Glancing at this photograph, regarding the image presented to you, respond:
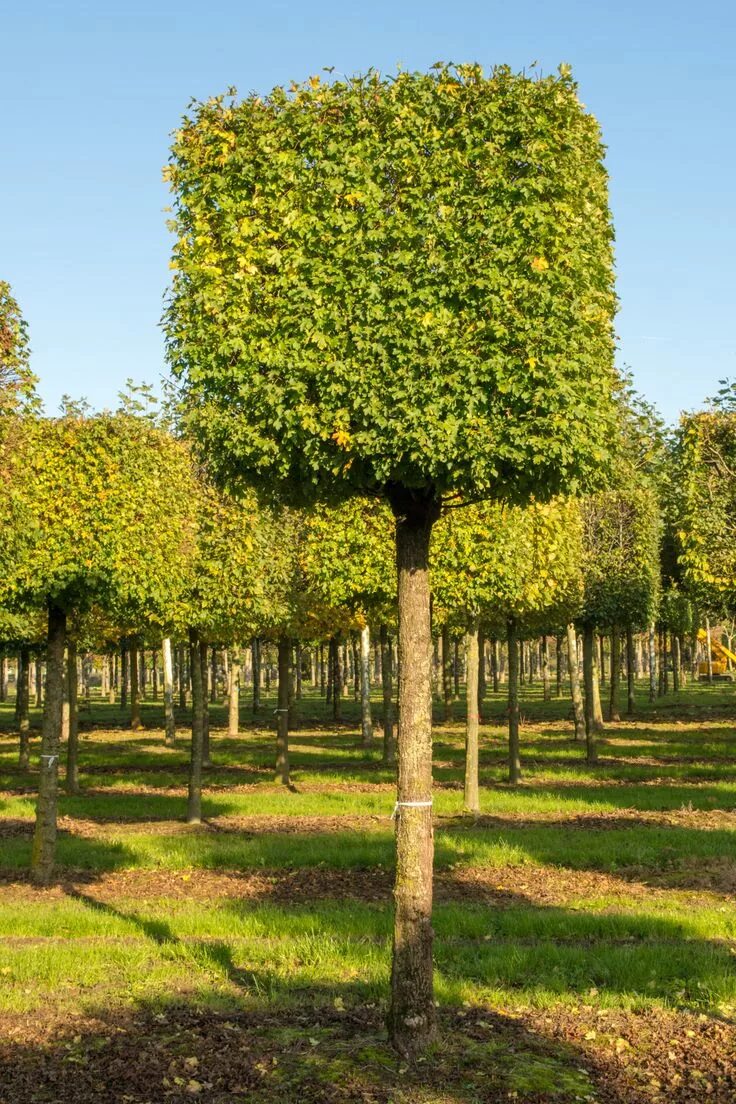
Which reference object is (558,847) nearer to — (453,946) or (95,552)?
(453,946)

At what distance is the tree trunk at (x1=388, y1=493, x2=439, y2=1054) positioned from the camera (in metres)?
8.04

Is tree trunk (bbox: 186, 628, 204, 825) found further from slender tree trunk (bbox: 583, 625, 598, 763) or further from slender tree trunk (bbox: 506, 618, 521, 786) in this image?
slender tree trunk (bbox: 583, 625, 598, 763)

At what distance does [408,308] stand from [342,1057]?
18.0 ft

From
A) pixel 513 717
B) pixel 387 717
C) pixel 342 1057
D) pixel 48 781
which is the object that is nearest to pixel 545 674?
pixel 387 717

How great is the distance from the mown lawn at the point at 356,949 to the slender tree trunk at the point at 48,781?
1.42 ft

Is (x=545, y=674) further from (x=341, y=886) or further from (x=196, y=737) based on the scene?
(x=341, y=886)

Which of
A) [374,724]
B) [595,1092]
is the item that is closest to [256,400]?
[595,1092]

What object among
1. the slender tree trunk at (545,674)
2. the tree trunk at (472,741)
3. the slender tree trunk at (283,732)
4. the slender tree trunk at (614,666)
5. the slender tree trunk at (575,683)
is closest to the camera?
the tree trunk at (472,741)

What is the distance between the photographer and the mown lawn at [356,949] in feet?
25.0

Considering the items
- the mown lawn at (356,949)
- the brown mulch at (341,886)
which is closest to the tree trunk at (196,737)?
the mown lawn at (356,949)

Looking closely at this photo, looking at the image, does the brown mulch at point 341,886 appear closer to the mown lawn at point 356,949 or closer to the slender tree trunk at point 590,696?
the mown lawn at point 356,949

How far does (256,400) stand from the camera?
8.55 m

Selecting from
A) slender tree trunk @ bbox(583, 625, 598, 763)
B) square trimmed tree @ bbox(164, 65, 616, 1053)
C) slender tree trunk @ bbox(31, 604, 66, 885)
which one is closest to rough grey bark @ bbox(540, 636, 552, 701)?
slender tree trunk @ bbox(583, 625, 598, 763)

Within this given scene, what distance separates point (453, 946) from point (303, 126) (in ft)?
26.6
